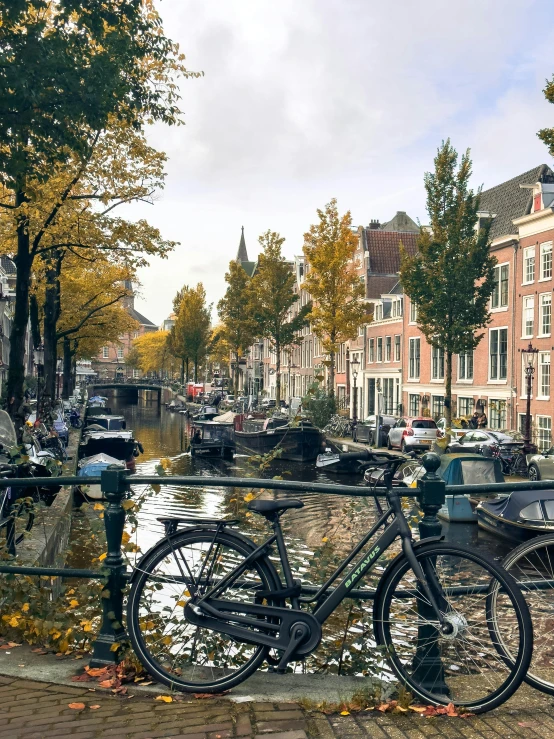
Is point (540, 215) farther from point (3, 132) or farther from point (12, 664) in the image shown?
point (12, 664)

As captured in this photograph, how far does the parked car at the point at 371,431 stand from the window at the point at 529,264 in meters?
9.04

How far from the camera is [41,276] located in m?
27.2

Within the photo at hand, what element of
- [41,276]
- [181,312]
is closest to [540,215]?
[41,276]

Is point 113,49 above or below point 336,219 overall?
below

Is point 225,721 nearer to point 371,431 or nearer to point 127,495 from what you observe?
point 127,495

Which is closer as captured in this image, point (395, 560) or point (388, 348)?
point (395, 560)

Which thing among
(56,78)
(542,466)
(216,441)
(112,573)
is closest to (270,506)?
(112,573)

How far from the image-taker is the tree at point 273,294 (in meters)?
54.6

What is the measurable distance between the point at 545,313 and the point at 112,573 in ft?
106

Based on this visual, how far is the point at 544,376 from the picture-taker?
33281mm

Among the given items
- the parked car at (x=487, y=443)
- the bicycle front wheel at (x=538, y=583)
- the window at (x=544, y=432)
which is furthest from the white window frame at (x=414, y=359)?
the bicycle front wheel at (x=538, y=583)

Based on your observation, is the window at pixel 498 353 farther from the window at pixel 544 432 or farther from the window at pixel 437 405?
the window at pixel 437 405

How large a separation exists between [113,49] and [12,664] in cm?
901

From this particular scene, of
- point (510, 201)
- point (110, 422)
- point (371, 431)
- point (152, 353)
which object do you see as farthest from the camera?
point (152, 353)
